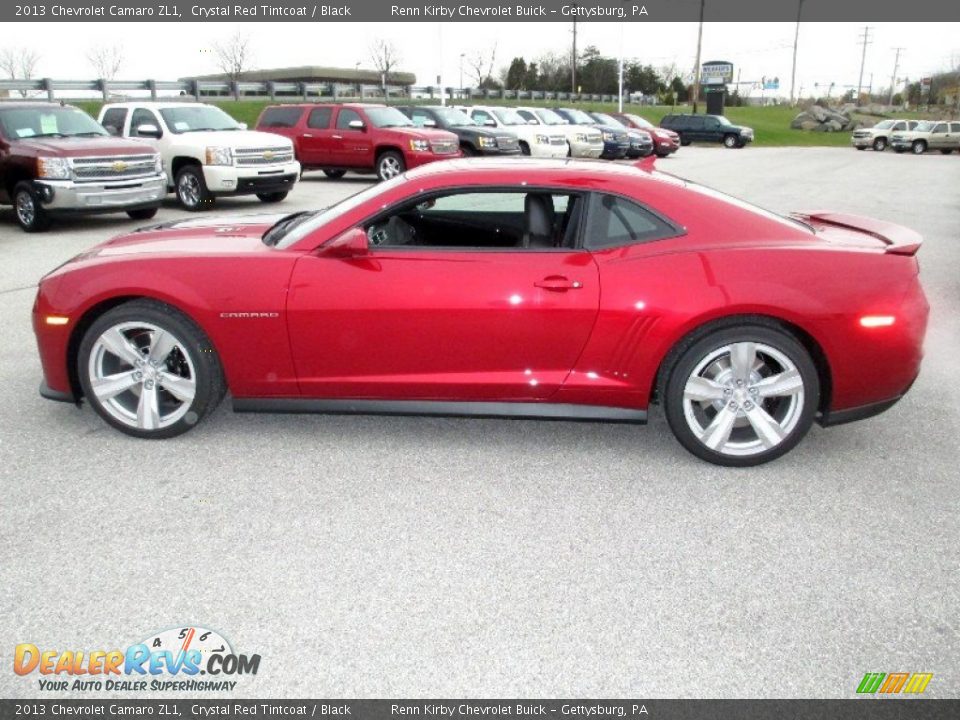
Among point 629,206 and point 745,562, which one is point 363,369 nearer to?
point 629,206

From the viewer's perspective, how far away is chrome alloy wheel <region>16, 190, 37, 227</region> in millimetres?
12281

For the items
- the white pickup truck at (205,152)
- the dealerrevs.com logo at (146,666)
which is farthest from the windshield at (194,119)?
the dealerrevs.com logo at (146,666)

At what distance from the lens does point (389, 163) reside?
63.3ft

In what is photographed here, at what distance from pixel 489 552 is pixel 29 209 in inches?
446

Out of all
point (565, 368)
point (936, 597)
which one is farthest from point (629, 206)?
point (936, 597)

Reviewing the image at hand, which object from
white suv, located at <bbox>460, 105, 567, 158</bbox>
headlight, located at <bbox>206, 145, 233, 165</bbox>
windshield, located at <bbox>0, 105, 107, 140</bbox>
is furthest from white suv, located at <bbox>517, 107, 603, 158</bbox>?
windshield, located at <bbox>0, 105, 107, 140</bbox>

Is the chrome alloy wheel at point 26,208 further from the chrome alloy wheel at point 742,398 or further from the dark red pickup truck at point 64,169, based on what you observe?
the chrome alloy wheel at point 742,398

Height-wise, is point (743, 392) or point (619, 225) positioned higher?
point (619, 225)

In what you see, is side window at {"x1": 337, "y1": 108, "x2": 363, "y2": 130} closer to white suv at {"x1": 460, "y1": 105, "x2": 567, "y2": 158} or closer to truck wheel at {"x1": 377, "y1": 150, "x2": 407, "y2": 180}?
truck wheel at {"x1": 377, "y1": 150, "x2": 407, "y2": 180}

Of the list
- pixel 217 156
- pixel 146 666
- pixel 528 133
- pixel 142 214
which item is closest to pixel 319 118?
pixel 217 156

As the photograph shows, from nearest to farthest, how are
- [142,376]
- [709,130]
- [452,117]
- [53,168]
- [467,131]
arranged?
[142,376] < [53,168] < [467,131] < [452,117] < [709,130]

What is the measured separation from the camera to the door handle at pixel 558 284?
168 inches

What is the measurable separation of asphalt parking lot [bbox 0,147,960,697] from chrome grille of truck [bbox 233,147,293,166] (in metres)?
10.1

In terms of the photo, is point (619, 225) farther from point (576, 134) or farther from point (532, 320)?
point (576, 134)
